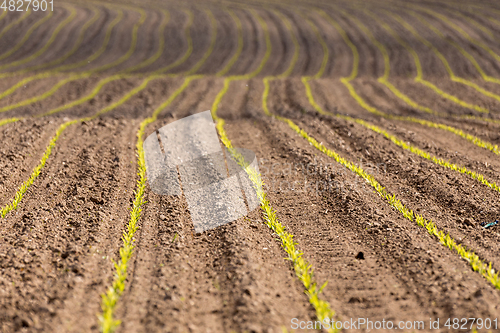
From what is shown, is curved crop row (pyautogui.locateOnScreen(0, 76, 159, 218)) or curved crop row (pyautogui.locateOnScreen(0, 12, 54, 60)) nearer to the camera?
curved crop row (pyautogui.locateOnScreen(0, 76, 159, 218))

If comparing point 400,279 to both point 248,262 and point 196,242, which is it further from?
point 196,242

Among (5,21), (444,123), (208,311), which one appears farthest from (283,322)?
(5,21)

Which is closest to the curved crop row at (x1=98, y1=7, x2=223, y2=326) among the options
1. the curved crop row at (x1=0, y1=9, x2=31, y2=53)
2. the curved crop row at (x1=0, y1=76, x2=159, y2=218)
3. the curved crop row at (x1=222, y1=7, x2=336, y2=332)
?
the curved crop row at (x1=0, y1=76, x2=159, y2=218)

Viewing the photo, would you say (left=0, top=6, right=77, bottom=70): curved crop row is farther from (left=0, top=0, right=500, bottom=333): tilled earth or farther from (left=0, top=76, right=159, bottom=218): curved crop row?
(left=0, top=76, right=159, bottom=218): curved crop row

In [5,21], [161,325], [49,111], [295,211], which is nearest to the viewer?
[161,325]

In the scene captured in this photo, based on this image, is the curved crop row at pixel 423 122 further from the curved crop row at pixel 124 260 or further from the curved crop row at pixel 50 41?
the curved crop row at pixel 50 41

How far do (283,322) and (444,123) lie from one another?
972cm

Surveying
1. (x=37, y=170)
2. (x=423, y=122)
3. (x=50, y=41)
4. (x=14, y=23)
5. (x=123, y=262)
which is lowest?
(x=423, y=122)

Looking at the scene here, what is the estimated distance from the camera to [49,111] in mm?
12570

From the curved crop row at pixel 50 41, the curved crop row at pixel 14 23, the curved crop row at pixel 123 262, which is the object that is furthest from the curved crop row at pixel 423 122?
the curved crop row at pixel 14 23

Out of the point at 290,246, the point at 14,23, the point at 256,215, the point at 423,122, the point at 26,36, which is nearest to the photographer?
the point at 290,246

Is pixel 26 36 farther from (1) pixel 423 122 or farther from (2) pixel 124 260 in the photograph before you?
(2) pixel 124 260

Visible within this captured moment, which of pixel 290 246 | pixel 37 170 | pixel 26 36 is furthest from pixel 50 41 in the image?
pixel 290 246

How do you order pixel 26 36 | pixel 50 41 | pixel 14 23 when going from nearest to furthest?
pixel 50 41
pixel 26 36
pixel 14 23
